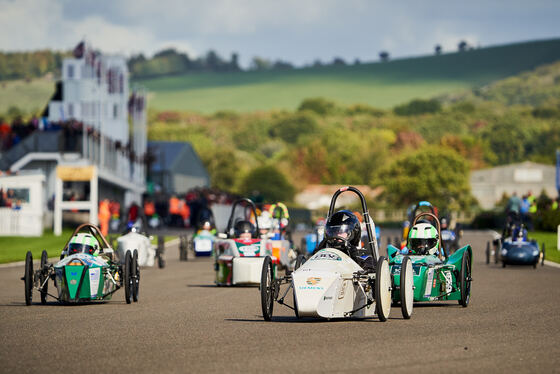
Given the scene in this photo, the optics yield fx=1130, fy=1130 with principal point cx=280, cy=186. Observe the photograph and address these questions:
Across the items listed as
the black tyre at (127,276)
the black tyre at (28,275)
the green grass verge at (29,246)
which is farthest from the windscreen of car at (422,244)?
the green grass verge at (29,246)

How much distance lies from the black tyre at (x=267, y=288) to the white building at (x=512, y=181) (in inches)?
A: 5131

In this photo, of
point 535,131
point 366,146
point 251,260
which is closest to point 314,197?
point 366,146

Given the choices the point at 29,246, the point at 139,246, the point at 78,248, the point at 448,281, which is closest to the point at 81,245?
the point at 78,248

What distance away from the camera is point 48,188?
6372 centimetres

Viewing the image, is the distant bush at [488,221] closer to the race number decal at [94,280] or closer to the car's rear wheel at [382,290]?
the race number decal at [94,280]

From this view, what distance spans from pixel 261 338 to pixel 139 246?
16.8 meters

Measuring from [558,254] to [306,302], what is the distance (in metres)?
22.9

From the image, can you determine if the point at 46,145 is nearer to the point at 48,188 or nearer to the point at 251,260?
the point at 48,188

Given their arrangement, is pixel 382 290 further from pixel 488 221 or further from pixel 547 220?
pixel 488 221

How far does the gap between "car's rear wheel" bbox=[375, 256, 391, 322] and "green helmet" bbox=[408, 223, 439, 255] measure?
3472mm

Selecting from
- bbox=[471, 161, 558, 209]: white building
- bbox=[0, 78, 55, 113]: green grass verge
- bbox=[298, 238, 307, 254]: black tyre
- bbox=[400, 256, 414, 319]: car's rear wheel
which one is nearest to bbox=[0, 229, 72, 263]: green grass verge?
bbox=[298, 238, 307, 254]: black tyre

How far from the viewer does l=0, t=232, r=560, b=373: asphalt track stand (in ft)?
35.4

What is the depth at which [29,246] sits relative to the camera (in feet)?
139

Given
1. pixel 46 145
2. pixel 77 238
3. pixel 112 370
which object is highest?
pixel 46 145
